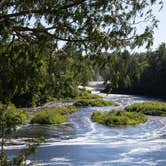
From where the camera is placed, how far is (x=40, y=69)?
624 cm

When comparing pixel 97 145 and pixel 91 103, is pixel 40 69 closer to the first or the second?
pixel 97 145

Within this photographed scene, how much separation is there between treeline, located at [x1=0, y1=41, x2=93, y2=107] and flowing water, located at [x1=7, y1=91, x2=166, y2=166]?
9.67 meters

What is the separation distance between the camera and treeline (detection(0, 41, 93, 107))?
238 inches

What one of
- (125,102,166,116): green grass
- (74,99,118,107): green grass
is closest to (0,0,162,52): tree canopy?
(125,102,166,116): green grass

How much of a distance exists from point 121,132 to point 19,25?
24.1m

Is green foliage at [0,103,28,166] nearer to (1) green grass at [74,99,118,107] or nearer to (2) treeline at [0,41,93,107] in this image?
(2) treeline at [0,41,93,107]

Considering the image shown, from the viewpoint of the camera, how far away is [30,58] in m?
6.07

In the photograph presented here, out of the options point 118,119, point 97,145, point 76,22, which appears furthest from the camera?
point 118,119

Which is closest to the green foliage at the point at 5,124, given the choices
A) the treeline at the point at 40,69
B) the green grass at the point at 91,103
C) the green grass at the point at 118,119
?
the treeline at the point at 40,69

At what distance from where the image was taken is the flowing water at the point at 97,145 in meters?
19.9

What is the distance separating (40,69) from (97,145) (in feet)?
59.4

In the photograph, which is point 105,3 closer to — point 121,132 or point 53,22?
point 53,22

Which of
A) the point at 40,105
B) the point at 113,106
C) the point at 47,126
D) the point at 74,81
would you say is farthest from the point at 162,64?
the point at 74,81

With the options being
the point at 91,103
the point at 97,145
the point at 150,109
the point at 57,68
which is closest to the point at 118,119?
the point at 150,109
